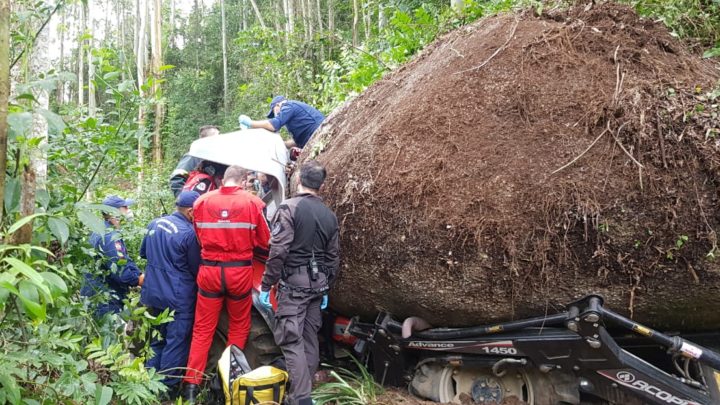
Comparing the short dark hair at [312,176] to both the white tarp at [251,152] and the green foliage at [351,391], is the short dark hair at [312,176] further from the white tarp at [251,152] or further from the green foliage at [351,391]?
the green foliage at [351,391]

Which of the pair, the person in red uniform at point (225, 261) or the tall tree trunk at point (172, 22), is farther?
the tall tree trunk at point (172, 22)

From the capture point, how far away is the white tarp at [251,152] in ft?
17.8

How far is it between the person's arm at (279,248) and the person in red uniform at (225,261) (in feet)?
1.71

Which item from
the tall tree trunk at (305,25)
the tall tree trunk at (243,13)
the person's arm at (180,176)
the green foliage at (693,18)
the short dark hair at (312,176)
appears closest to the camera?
the short dark hair at (312,176)

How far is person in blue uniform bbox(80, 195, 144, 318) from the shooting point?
4.02m

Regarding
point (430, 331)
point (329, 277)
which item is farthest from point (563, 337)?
point (329, 277)

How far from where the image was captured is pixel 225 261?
4766mm

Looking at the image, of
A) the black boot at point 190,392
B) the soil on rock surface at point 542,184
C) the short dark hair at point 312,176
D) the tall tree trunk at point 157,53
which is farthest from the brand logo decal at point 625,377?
Answer: the tall tree trunk at point 157,53

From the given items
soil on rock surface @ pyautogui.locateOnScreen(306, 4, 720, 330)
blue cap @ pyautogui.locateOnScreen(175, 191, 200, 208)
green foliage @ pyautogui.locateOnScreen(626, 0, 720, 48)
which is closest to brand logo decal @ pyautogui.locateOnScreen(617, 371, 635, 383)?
soil on rock surface @ pyautogui.locateOnScreen(306, 4, 720, 330)

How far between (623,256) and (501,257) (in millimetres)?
727

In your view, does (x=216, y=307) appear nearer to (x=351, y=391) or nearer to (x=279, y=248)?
(x=279, y=248)

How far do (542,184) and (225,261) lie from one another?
105 inches

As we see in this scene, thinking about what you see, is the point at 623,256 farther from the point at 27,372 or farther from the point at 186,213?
the point at 186,213

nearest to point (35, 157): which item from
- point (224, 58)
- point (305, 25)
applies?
point (305, 25)
